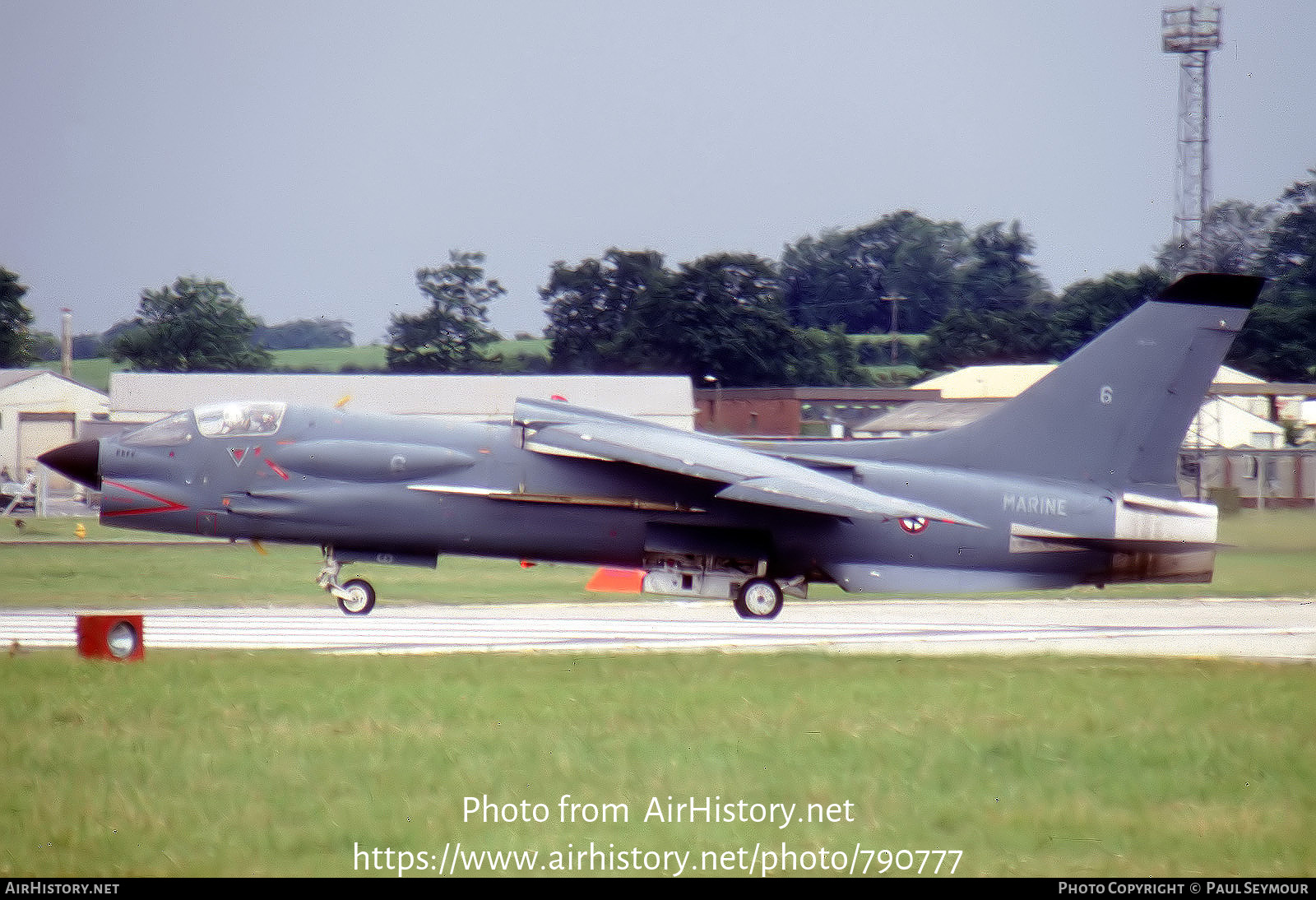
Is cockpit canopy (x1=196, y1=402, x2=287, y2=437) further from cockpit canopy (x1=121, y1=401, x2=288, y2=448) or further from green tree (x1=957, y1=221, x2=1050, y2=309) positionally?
green tree (x1=957, y1=221, x2=1050, y2=309)

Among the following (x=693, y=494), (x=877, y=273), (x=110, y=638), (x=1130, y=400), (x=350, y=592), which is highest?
(x=877, y=273)

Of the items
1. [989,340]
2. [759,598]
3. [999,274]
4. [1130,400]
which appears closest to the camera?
[1130,400]

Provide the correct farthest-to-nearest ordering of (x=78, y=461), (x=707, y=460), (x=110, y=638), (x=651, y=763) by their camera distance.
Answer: (x=78, y=461)
(x=707, y=460)
(x=110, y=638)
(x=651, y=763)

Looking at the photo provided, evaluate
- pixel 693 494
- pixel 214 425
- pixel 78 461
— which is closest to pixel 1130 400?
pixel 693 494

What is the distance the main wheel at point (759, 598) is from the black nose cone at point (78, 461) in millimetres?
8756

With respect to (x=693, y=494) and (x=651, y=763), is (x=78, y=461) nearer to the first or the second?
(x=693, y=494)

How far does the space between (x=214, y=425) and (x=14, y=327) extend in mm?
43899

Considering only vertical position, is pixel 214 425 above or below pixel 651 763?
above

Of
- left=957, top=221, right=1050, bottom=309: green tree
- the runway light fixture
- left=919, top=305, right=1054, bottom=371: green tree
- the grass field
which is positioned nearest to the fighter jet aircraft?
the grass field

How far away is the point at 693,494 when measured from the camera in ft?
60.0

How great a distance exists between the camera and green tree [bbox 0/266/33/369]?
176ft

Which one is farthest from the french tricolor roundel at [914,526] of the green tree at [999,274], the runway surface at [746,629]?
the green tree at [999,274]

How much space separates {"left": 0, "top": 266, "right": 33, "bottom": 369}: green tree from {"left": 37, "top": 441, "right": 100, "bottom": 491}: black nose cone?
125 ft

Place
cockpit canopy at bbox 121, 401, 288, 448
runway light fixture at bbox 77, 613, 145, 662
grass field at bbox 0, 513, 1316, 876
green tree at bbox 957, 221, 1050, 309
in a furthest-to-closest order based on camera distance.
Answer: green tree at bbox 957, 221, 1050, 309 → cockpit canopy at bbox 121, 401, 288, 448 → runway light fixture at bbox 77, 613, 145, 662 → grass field at bbox 0, 513, 1316, 876
